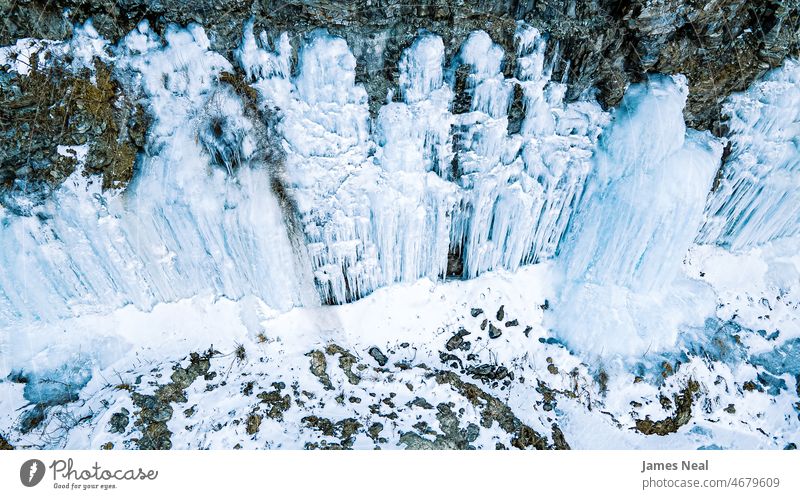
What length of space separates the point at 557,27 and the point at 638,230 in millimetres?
3311

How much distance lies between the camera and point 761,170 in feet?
25.4

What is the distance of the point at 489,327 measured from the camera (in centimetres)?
798

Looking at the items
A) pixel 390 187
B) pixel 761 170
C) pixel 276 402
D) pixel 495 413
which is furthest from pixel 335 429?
pixel 761 170

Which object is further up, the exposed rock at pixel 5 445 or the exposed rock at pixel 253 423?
the exposed rock at pixel 253 423

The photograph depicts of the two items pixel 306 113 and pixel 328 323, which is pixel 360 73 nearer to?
pixel 306 113

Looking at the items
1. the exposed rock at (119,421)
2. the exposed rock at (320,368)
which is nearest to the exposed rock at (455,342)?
the exposed rock at (320,368)

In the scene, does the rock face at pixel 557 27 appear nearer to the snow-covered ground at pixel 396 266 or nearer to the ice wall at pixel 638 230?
the snow-covered ground at pixel 396 266

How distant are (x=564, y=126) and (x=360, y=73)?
309cm

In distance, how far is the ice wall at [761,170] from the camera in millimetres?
7219
